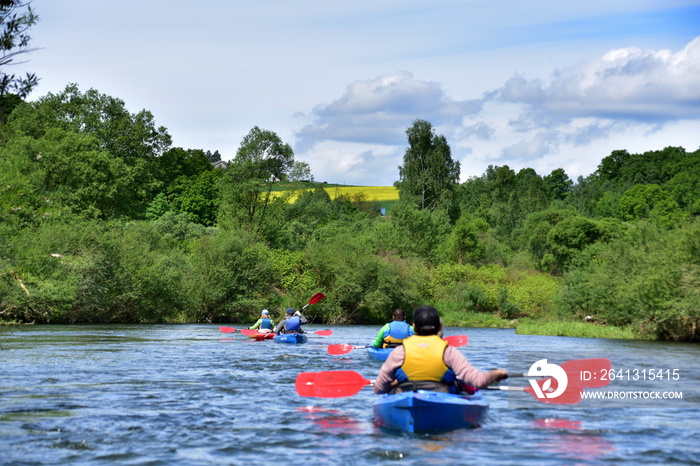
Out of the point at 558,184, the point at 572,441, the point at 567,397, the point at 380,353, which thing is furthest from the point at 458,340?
the point at 558,184

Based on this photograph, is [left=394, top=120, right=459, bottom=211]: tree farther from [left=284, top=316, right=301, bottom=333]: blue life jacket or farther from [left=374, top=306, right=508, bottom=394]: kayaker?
[left=374, top=306, right=508, bottom=394]: kayaker

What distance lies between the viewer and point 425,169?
71125mm

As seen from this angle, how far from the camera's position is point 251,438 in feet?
29.7

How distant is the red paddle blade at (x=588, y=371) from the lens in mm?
11453

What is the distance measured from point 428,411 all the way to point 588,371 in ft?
13.1

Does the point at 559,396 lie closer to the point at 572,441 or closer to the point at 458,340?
the point at 572,441

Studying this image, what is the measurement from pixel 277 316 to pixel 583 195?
57.7 meters

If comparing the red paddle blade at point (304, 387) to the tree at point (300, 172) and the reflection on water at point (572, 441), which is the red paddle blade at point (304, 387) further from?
the tree at point (300, 172)

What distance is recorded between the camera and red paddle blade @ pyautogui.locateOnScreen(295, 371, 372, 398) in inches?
441

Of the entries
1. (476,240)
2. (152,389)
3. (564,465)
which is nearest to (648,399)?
(564,465)

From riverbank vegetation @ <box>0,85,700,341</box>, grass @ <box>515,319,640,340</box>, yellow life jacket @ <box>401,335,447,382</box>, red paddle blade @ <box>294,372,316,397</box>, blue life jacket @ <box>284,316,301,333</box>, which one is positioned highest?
riverbank vegetation @ <box>0,85,700,341</box>

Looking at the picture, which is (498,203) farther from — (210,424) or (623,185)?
(210,424)

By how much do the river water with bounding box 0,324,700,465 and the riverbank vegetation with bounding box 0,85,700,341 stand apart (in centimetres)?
1302

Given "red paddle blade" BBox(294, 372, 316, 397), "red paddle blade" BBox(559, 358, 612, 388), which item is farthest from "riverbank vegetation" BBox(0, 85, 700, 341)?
"red paddle blade" BBox(559, 358, 612, 388)
